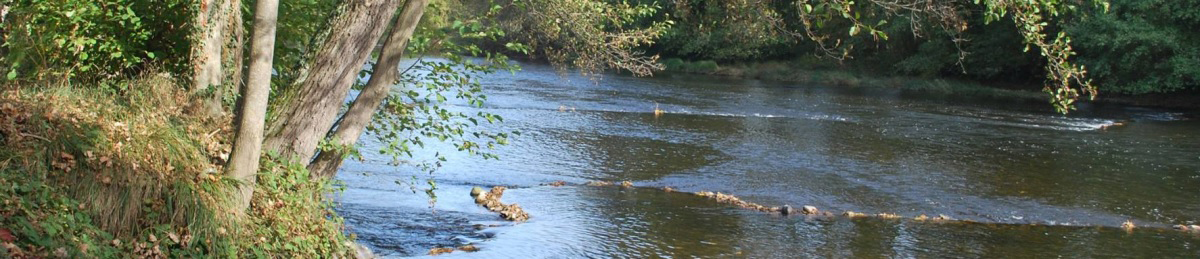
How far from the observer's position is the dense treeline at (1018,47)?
8.98 meters

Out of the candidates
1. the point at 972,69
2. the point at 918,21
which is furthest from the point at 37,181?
the point at 972,69

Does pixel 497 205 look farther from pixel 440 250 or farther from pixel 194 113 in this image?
pixel 194 113

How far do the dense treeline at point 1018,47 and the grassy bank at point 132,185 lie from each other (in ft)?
11.6

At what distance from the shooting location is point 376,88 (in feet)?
21.9

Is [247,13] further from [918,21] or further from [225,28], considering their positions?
[918,21]

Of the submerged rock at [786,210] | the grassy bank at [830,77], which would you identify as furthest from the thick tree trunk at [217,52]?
the grassy bank at [830,77]

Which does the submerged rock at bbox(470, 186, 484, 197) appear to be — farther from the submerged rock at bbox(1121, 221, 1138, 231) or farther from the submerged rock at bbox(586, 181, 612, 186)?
the submerged rock at bbox(1121, 221, 1138, 231)

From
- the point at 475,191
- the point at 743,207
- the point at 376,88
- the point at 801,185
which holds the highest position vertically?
the point at 376,88

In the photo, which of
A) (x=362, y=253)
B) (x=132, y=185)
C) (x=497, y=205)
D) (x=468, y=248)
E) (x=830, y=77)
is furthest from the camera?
(x=830, y=77)

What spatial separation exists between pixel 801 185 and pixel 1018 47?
27987 mm

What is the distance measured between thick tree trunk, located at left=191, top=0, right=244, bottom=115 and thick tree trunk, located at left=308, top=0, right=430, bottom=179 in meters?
0.72

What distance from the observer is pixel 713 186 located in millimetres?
14586

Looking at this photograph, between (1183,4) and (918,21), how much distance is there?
27.5 meters

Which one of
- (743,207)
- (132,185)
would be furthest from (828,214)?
(132,185)
